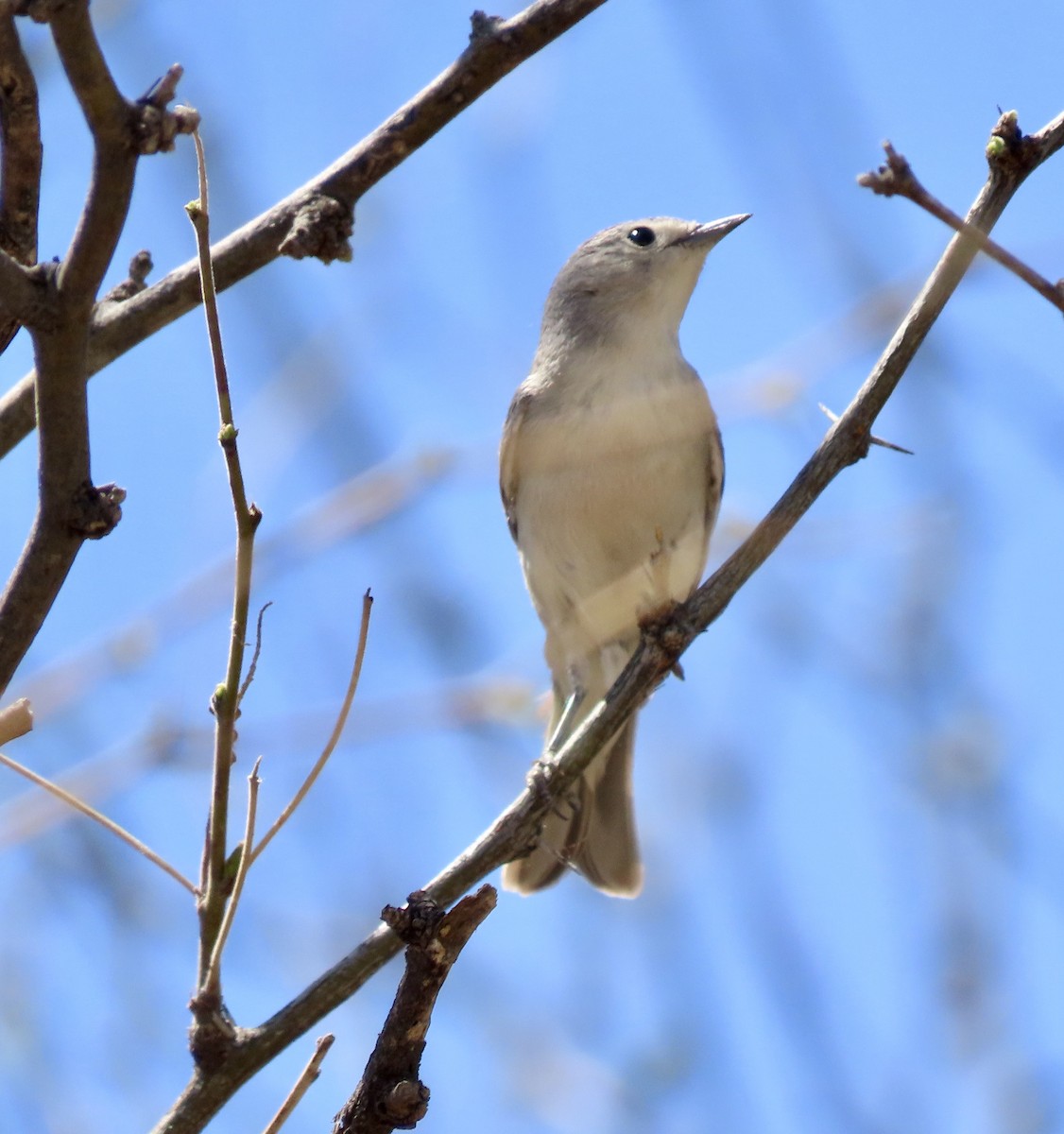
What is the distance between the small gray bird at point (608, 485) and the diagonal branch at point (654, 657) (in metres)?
1.69

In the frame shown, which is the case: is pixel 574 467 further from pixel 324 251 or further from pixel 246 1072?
pixel 246 1072

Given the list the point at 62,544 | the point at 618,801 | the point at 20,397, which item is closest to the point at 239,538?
the point at 62,544

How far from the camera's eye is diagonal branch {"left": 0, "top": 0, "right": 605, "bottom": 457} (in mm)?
2102

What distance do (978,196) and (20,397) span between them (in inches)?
54.8

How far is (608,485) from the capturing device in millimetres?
4125

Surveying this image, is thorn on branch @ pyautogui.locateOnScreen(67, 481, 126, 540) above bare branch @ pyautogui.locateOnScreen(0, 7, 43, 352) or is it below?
below

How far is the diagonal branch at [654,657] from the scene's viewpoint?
1.81 metres

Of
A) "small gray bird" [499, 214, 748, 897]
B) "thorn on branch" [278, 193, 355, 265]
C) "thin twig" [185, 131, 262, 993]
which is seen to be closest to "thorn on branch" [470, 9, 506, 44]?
"thorn on branch" [278, 193, 355, 265]

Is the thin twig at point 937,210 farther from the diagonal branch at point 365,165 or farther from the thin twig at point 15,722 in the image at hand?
the thin twig at point 15,722

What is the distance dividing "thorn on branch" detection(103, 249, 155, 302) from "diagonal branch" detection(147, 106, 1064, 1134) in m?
1.05

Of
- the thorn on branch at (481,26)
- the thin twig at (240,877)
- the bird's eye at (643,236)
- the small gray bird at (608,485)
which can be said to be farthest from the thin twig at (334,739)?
the bird's eye at (643,236)

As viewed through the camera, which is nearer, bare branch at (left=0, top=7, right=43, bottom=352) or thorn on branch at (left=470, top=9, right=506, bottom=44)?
bare branch at (left=0, top=7, right=43, bottom=352)

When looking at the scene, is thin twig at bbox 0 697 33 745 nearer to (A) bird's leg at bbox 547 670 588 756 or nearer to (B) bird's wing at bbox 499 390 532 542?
(A) bird's leg at bbox 547 670 588 756

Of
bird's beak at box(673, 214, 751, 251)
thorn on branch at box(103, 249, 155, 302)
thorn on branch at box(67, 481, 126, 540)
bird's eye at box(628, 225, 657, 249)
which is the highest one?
bird's eye at box(628, 225, 657, 249)
